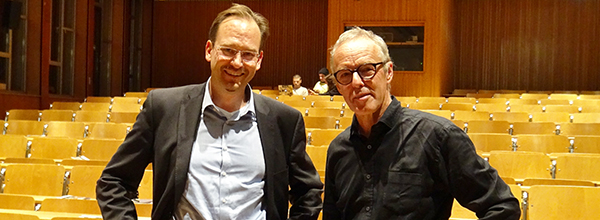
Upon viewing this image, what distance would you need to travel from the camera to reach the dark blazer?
1460 millimetres

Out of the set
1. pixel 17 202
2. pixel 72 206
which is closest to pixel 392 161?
pixel 72 206

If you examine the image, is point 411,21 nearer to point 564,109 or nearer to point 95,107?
point 564,109

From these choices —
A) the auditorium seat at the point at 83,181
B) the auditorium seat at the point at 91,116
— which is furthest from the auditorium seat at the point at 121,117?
the auditorium seat at the point at 83,181

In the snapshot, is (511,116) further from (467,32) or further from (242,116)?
(467,32)

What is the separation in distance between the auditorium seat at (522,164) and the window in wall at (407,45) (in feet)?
21.7

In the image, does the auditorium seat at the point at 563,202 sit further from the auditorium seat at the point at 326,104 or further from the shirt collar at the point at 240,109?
the auditorium seat at the point at 326,104

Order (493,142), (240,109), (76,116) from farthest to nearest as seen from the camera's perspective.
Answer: (76,116)
(493,142)
(240,109)

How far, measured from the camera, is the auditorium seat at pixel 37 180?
3588mm

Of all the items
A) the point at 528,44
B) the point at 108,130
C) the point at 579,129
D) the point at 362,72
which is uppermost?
the point at 528,44

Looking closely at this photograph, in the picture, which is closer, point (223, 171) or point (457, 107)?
point (223, 171)

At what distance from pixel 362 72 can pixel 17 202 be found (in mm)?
2369

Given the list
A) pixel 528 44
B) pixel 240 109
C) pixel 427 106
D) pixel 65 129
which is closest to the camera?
pixel 240 109

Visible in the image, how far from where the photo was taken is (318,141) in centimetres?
503

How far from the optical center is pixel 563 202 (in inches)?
115
